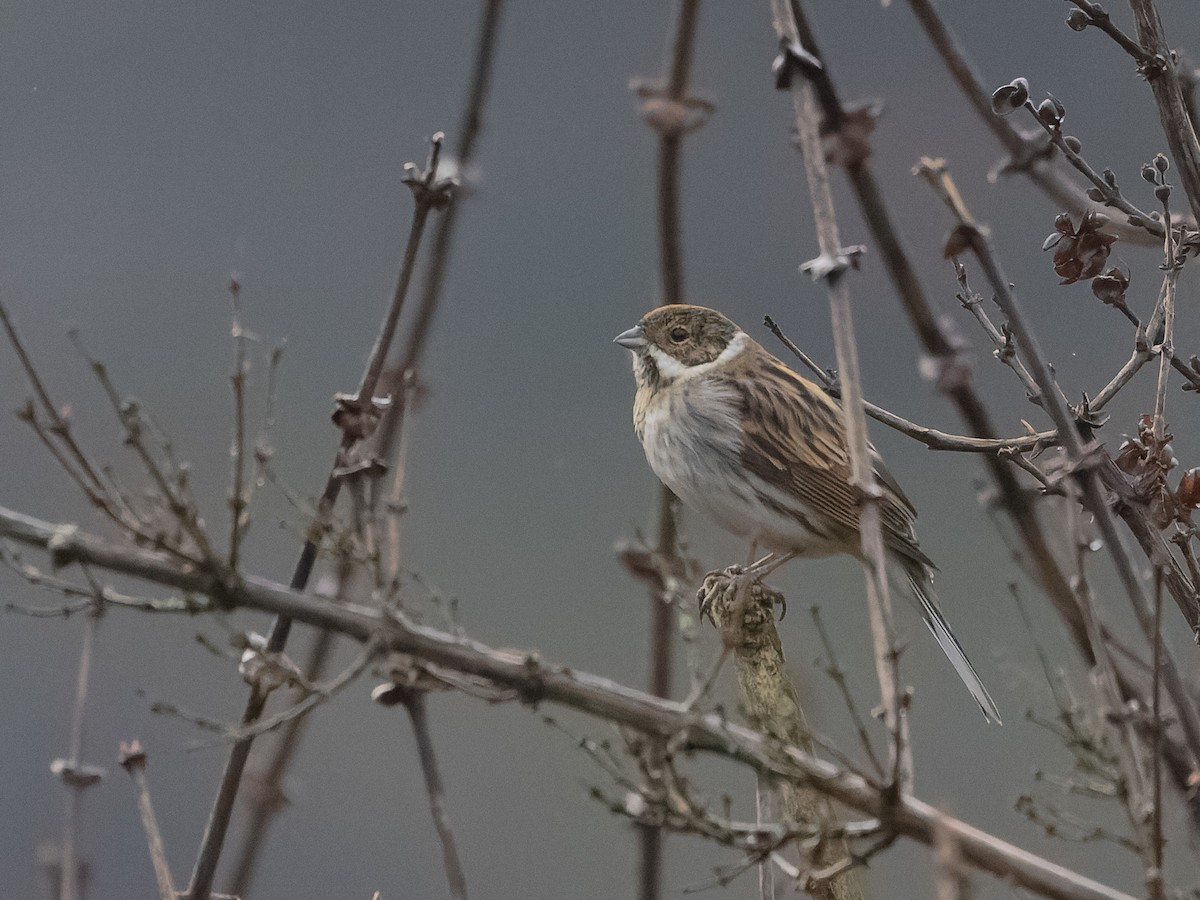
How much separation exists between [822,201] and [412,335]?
0.88m

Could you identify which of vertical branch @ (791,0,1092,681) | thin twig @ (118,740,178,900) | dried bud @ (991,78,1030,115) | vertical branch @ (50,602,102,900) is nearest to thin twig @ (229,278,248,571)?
vertical branch @ (50,602,102,900)

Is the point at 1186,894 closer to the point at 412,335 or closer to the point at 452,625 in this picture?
the point at 452,625

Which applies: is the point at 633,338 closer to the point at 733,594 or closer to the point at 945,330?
the point at 733,594

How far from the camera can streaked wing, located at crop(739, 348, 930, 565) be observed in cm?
254

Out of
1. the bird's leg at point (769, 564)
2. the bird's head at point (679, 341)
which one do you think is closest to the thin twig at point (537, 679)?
the bird's leg at point (769, 564)

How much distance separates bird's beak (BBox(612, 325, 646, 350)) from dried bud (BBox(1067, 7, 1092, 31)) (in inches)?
60.4

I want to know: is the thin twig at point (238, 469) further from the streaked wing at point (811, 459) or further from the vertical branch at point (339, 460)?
the streaked wing at point (811, 459)

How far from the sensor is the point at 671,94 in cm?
208

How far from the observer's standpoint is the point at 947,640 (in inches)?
97.7

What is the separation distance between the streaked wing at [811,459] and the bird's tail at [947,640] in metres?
0.06

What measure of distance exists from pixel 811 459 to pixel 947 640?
0.49m

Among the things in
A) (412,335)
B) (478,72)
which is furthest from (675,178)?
(412,335)

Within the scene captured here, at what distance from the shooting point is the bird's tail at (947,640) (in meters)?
2.26

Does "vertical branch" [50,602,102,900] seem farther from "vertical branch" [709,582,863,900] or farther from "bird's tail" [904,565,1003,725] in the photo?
"bird's tail" [904,565,1003,725]
